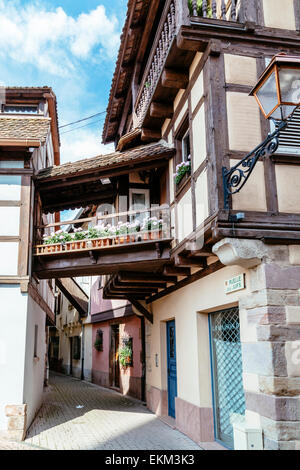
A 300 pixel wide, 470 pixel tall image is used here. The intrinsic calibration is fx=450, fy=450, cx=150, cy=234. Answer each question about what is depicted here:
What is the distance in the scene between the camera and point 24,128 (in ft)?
31.4

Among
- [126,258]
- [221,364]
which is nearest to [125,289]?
[126,258]

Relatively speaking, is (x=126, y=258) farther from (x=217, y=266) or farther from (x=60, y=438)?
(x=60, y=438)

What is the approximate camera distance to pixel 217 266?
21.6ft

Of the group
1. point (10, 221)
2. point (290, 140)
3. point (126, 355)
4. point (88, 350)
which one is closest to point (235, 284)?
point (290, 140)

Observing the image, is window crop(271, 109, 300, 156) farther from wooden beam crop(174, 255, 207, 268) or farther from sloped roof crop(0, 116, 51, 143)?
sloped roof crop(0, 116, 51, 143)

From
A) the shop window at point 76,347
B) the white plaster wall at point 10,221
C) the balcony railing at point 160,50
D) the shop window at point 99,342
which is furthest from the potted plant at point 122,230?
the shop window at point 76,347

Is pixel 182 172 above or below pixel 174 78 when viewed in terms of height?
below

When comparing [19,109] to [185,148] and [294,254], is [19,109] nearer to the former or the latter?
[185,148]

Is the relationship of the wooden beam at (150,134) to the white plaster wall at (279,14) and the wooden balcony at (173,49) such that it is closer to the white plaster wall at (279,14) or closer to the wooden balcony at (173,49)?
the wooden balcony at (173,49)

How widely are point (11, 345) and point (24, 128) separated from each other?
4501mm

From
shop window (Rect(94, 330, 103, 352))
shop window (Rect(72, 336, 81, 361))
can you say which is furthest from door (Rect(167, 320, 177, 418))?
shop window (Rect(72, 336, 81, 361))

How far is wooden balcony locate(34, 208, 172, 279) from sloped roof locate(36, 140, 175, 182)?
1.03 meters

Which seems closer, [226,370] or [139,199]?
[226,370]
